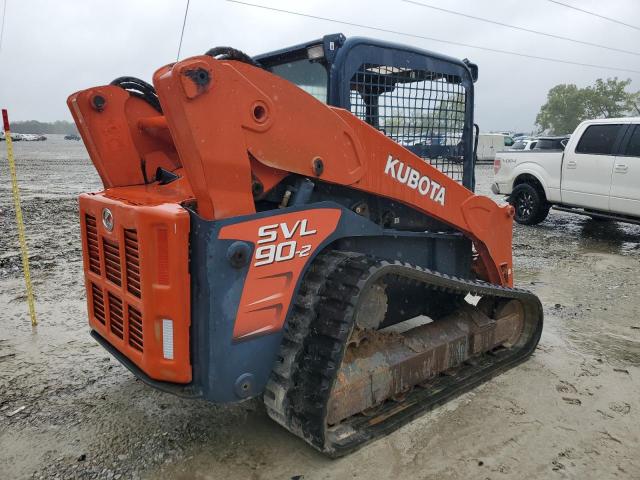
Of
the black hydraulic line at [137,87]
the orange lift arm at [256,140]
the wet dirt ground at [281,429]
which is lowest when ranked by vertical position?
the wet dirt ground at [281,429]

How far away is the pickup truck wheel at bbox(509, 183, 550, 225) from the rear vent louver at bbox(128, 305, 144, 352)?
8.28m

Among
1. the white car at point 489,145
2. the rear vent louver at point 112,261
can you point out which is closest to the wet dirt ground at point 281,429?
the rear vent louver at point 112,261

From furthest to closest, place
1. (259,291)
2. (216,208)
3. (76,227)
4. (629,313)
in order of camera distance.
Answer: (76,227), (629,313), (259,291), (216,208)

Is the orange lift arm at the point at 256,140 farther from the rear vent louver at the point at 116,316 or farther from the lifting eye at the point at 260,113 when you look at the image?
the rear vent louver at the point at 116,316

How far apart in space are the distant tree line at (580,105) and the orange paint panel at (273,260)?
70963 mm

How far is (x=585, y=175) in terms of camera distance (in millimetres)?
8531

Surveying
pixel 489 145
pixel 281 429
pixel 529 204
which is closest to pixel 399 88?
pixel 281 429

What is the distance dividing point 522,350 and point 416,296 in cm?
94

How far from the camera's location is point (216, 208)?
2221 mm

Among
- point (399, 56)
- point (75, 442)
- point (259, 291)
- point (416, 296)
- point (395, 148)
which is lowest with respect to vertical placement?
point (75, 442)

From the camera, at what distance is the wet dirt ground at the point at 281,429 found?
102 inches

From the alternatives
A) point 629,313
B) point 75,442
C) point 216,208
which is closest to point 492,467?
point 216,208

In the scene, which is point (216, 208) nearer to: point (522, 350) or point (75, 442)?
point (75, 442)

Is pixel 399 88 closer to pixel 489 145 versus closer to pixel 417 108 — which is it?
pixel 417 108
